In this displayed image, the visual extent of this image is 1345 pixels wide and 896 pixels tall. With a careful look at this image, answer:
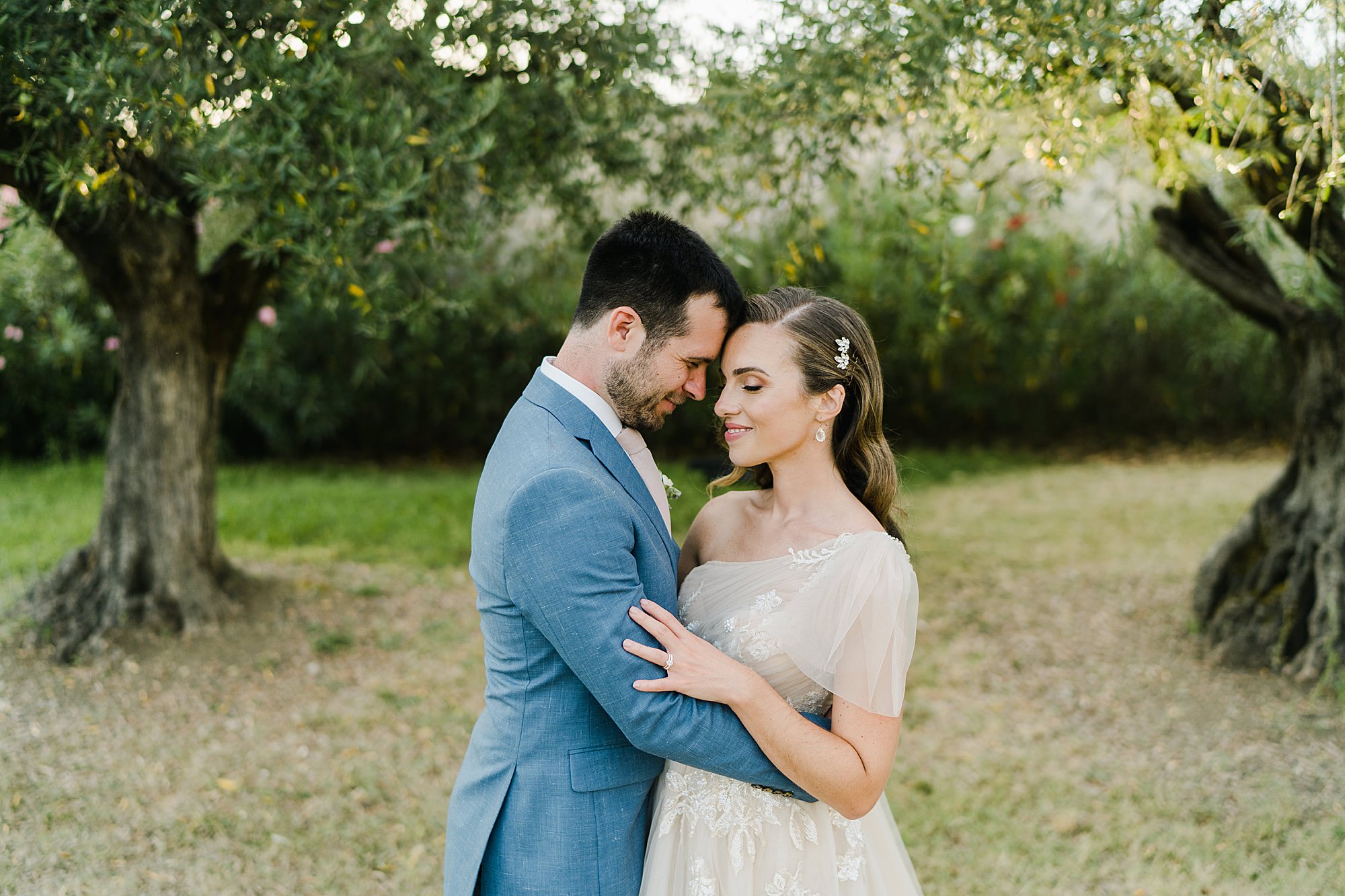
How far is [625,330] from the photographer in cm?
185

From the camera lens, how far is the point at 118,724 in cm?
418

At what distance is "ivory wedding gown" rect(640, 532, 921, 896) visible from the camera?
1.88 m

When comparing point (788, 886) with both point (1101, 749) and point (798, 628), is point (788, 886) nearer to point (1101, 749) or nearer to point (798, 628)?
point (798, 628)

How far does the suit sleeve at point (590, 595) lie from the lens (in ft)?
5.20

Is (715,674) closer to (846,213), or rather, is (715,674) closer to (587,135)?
(587,135)

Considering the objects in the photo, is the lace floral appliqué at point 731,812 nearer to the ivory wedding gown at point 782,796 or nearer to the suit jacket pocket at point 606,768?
the ivory wedding gown at point 782,796

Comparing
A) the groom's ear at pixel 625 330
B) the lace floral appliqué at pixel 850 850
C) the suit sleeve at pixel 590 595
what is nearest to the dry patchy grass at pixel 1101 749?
the lace floral appliqué at pixel 850 850

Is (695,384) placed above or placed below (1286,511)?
above

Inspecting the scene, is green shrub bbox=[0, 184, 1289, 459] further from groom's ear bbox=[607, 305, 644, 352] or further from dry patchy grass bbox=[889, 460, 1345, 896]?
groom's ear bbox=[607, 305, 644, 352]

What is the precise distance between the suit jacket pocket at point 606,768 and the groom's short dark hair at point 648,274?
0.76 m

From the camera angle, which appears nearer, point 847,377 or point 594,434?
point 594,434

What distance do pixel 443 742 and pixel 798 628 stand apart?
9.28 ft

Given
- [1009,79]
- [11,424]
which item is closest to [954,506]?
[1009,79]

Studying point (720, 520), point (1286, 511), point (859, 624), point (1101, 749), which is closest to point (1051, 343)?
point (1286, 511)
